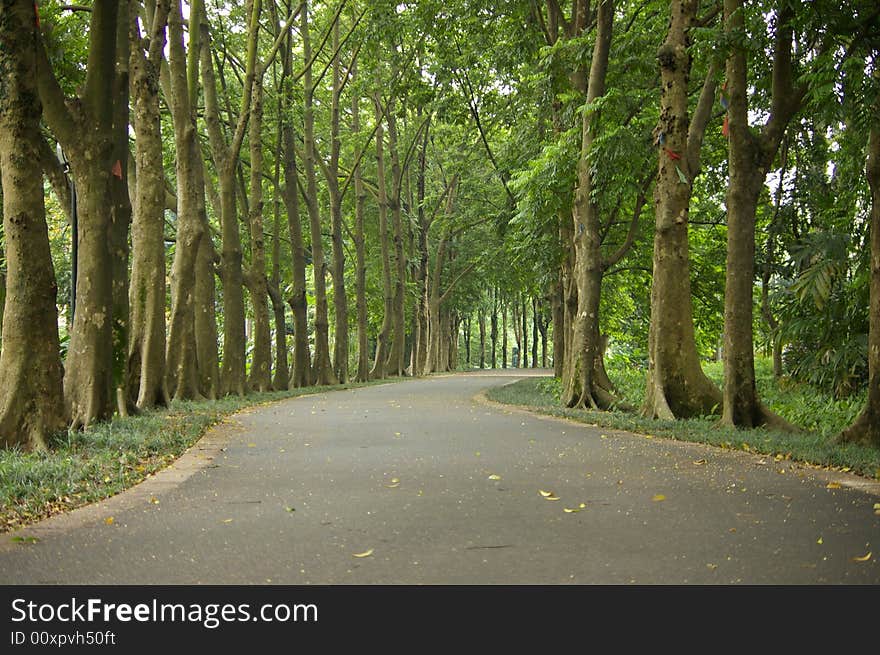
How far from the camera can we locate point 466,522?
5691mm

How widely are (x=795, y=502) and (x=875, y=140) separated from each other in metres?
5.49

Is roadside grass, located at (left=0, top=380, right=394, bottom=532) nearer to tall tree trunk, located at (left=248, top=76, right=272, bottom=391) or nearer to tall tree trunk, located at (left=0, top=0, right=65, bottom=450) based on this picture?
tall tree trunk, located at (left=0, top=0, right=65, bottom=450)

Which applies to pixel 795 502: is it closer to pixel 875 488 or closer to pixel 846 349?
pixel 875 488

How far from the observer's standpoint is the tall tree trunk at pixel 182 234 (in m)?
16.4

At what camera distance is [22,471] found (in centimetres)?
691

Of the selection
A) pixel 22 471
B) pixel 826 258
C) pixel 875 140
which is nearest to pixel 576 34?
pixel 826 258

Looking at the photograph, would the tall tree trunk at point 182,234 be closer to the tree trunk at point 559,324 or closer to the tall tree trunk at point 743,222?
the tall tree trunk at point 743,222

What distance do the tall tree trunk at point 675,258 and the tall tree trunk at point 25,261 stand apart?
28.8 ft

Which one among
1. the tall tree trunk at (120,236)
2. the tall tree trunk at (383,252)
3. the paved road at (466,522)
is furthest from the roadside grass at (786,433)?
the tall tree trunk at (383,252)

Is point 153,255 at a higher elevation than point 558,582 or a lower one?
higher

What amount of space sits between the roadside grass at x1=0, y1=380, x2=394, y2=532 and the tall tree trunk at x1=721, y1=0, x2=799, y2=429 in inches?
296

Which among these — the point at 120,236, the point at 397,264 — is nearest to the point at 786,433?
the point at 120,236

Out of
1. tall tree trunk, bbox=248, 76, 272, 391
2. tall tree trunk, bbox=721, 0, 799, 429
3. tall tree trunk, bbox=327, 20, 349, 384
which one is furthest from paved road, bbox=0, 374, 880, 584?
tall tree trunk, bbox=327, 20, 349, 384

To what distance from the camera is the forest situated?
9.52 meters
